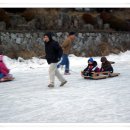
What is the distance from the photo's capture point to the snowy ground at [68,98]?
17.7ft

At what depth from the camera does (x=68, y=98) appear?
6371 millimetres

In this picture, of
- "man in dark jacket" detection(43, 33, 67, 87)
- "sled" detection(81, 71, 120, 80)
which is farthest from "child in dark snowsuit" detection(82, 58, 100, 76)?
"man in dark jacket" detection(43, 33, 67, 87)

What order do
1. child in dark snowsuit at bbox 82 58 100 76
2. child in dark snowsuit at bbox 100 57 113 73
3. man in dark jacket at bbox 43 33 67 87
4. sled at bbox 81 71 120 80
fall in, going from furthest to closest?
child in dark snowsuit at bbox 100 57 113 73, child in dark snowsuit at bbox 82 58 100 76, sled at bbox 81 71 120 80, man in dark jacket at bbox 43 33 67 87

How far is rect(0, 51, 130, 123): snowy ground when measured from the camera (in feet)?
17.7

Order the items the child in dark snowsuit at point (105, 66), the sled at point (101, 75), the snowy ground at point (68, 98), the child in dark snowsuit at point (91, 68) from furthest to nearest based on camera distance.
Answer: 1. the child in dark snowsuit at point (105, 66)
2. the child in dark snowsuit at point (91, 68)
3. the sled at point (101, 75)
4. the snowy ground at point (68, 98)

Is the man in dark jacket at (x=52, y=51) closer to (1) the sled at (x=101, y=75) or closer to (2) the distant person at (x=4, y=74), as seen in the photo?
(1) the sled at (x=101, y=75)

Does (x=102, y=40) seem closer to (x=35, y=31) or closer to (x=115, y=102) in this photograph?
(x=35, y=31)

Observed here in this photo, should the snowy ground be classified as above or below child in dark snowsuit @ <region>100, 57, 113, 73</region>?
below

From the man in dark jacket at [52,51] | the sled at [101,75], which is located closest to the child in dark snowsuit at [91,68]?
the sled at [101,75]

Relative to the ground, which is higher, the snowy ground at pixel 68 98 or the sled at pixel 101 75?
the sled at pixel 101 75

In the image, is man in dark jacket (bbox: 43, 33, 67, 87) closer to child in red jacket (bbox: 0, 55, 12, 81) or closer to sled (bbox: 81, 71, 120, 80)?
sled (bbox: 81, 71, 120, 80)

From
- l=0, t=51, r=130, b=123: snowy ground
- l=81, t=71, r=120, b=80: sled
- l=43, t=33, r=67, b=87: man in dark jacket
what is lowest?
l=0, t=51, r=130, b=123: snowy ground
